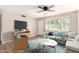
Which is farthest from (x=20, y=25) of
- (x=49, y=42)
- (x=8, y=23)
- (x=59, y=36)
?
(x=59, y=36)

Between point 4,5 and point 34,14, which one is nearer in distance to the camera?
point 4,5

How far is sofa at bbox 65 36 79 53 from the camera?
4.71 feet

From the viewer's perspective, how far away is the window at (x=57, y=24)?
4.93 ft

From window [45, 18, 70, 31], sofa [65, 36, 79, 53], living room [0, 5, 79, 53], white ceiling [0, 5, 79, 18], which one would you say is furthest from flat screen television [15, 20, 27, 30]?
sofa [65, 36, 79, 53]

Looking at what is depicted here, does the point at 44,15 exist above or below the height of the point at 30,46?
above

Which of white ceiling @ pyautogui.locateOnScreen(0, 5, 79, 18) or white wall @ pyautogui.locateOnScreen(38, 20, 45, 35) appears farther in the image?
white wall @ pyautogui.locateOnScreen(38, 20, 45, 35)

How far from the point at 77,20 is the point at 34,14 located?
734 millimetres

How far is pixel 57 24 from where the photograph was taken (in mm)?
1559

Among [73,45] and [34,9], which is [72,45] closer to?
[73,45]

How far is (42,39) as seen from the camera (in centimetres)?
155

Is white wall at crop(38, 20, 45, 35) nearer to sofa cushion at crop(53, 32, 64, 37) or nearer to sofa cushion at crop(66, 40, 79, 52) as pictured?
sofa cushion at crop(53, 32, 64, 37)

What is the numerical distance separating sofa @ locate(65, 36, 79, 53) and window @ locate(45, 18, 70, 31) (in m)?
0.22
